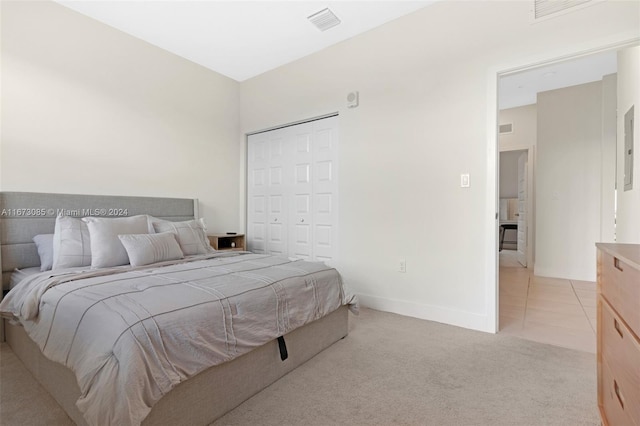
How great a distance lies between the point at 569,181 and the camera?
15.4ft

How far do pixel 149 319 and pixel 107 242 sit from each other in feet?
5.02

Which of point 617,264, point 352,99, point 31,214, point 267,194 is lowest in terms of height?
point 617,264

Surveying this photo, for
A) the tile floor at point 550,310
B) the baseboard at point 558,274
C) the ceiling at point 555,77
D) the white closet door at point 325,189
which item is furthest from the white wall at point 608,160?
the white closet door at point 325,189

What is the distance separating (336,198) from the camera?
366 centimetres

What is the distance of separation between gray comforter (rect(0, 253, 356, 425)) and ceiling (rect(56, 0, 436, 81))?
2.51 m

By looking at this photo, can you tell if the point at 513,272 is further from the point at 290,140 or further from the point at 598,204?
the point at 290,140

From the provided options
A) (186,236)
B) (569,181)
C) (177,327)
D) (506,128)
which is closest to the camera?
(177,327)

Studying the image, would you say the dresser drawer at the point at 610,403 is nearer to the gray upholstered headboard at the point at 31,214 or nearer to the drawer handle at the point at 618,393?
the drawer handle at the point at 618,393

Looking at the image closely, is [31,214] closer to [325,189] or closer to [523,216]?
[325,189]

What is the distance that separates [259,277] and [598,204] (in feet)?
16.7

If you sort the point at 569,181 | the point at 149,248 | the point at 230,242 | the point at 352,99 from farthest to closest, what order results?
the point at 569,181 → the point at 230,242 → the point at 352,99 → the point at 149,248

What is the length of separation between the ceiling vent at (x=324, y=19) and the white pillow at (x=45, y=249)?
3.15m

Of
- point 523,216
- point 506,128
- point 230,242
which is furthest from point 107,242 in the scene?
point 523,216

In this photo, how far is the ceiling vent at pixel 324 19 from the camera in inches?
122
